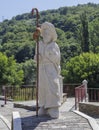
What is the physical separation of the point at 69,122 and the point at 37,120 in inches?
35.6

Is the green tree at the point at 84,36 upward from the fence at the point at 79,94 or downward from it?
upward

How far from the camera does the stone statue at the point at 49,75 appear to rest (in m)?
11.4

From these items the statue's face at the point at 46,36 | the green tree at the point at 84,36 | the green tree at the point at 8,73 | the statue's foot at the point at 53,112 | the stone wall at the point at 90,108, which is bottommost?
the stone wall at the point at 90,108

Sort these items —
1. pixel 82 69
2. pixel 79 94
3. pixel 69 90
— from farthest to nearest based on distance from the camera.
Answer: pixel 82 69, pixel 69 90, pixel 79 94

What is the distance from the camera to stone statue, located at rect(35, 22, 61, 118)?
11406 millimetres

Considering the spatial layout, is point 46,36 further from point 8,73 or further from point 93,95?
point 8,73

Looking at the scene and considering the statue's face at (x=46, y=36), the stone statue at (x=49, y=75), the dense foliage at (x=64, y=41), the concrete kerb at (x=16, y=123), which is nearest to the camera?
the concrete kerb at (x=16, y=123)

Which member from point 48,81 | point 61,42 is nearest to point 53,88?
point 48,81

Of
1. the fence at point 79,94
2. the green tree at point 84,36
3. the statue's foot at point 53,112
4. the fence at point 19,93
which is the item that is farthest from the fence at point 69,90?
the green tree at point 84,36

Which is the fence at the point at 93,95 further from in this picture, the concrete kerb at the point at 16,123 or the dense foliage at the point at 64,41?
the dense foliage at the point at 64,41

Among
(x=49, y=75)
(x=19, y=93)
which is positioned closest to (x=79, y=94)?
(x=19, y=93)

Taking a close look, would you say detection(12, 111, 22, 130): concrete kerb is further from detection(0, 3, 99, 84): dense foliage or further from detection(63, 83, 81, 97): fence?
detection(0, 3, 99, 84): dense foliage

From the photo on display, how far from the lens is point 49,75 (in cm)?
1150

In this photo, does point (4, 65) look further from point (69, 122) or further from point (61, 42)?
point (61, 42)
